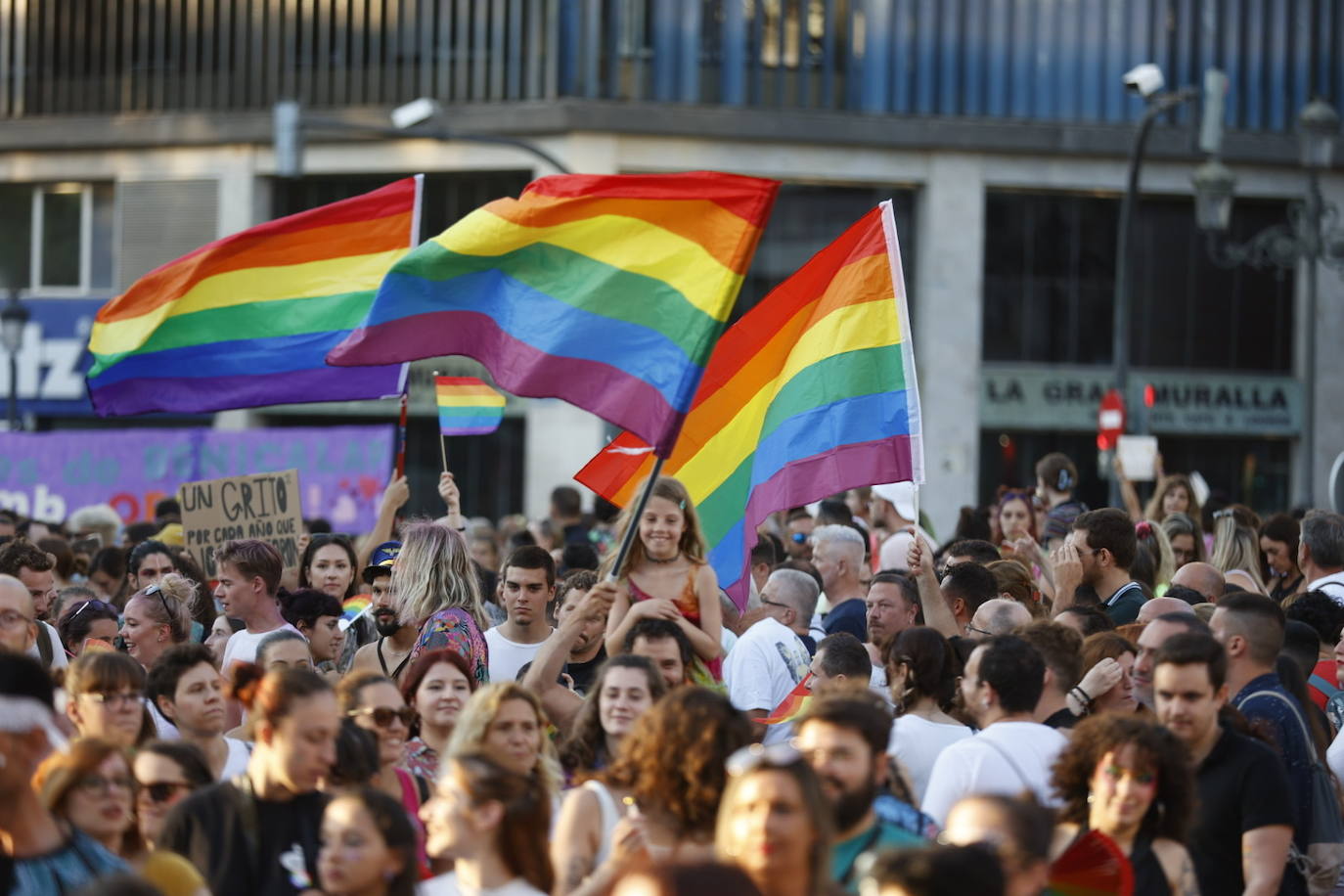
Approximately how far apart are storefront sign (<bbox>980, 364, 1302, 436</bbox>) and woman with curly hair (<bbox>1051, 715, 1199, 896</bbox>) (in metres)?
25.6

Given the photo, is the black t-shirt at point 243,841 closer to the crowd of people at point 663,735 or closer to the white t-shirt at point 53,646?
the crowd of people at point 663,735

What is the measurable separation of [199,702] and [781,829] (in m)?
2.77

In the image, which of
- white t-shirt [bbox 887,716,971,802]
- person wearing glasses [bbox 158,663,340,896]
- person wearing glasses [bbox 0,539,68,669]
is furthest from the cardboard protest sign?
person wearing glasses [bbox 158,663,340,896]

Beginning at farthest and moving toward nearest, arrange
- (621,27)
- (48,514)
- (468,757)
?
(621,27), (48,514), (468,757)

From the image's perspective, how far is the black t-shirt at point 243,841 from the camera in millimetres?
5023

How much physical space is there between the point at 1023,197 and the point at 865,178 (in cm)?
283

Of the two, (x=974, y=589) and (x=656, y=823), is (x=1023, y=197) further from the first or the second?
(x=656, y=823)

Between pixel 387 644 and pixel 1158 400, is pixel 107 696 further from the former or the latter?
pixel 1158 400

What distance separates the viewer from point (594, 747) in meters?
6.14

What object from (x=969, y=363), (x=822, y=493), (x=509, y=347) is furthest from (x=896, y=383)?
(x=969, y=363)

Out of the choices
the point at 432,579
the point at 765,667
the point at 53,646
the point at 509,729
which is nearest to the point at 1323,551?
the point at 765,667

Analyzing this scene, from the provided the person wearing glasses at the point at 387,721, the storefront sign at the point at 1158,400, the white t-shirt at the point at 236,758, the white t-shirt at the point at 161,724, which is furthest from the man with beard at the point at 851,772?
the storefront sign at the point at 1158,400

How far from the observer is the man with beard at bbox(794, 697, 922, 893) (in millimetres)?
4883

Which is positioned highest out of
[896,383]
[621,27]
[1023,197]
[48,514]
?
[621,27]
